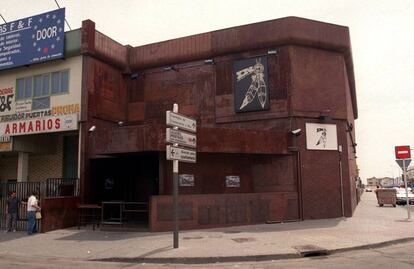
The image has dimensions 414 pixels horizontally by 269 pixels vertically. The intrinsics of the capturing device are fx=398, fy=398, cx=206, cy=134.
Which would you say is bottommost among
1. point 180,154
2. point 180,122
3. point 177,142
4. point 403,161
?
point 180,154

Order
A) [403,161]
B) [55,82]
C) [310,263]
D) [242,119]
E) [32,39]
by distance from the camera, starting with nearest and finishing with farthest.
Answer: [310,263] < [403,161] < [242,119] < [55,82] < [32,39]

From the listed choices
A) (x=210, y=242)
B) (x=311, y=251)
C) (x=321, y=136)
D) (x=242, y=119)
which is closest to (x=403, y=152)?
(x=321, y=136)

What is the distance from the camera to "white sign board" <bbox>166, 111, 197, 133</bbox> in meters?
11.9

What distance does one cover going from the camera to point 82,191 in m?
18.8

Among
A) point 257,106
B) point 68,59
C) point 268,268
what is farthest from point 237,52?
point 268,268

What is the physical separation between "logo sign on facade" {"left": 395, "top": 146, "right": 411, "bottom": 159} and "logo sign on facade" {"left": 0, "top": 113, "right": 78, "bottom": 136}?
52.9 feet

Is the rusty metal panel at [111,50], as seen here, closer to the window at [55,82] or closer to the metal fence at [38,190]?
the window at [55,82]

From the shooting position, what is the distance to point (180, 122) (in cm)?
1243

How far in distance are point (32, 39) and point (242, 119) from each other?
39.4 ft

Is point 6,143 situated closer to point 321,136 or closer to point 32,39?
point 32,39

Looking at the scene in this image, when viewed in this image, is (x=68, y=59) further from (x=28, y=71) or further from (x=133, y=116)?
(x=133, y=116)

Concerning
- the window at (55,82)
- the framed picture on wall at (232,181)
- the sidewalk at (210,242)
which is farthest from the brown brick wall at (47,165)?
the framed picture on wall at (232,181)

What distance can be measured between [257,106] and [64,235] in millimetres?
10862

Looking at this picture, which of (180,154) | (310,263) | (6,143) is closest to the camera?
(310,263)
